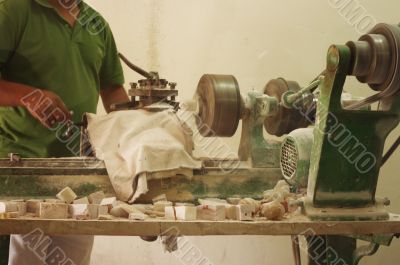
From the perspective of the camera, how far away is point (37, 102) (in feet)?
5.58

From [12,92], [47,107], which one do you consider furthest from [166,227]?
[12,92]

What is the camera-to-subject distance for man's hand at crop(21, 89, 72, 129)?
168 cm

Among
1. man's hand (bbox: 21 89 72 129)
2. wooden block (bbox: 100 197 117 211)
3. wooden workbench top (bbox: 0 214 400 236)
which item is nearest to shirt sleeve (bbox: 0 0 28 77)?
man's hand (bbox: 21 89 72 129)

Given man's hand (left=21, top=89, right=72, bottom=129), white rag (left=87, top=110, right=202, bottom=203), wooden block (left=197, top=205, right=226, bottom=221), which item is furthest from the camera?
man's hand (left=21, top=89, right=72, bottom=129)

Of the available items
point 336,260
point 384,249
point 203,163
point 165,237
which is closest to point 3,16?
point 203,163

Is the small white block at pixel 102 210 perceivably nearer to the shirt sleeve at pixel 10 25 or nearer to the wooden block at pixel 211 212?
the wooden block at pixel 211 212

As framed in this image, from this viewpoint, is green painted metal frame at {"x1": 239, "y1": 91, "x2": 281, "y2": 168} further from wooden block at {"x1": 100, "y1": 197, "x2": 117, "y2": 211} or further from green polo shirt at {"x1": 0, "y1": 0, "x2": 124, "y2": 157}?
green polo shirt at {"x1": 0, "y1": 0, "x2": 124, "y2": 157}

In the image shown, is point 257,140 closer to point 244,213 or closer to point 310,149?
point 310,149

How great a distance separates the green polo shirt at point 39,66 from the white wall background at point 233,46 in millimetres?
971

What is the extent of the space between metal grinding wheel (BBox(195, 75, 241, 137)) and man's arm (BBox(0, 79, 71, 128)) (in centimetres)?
52

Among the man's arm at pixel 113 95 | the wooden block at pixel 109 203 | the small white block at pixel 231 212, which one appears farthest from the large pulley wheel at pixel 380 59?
the man's arm at pixel 113 95

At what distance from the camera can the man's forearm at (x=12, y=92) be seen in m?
1.79

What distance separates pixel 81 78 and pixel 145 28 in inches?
41.6

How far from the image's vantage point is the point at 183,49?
3.05 meters
